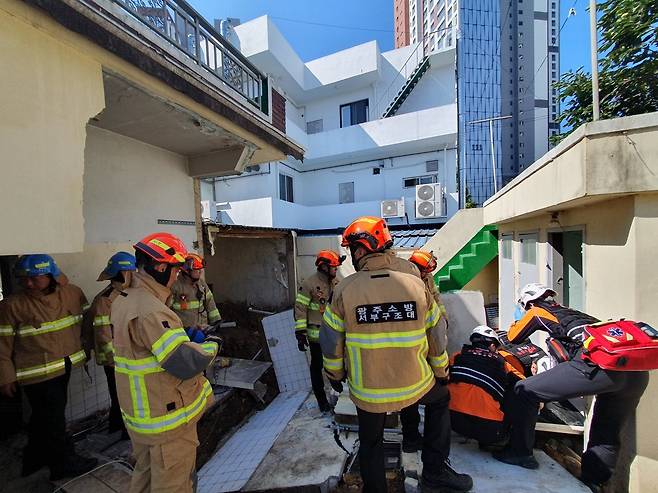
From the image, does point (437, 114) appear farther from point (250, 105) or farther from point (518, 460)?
point (518, 460)

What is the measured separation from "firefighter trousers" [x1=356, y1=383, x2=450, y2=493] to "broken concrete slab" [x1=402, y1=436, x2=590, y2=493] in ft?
1.00

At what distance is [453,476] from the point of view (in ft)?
7.97

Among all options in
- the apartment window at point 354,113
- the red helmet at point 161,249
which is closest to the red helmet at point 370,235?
the red helmet at point 161,249

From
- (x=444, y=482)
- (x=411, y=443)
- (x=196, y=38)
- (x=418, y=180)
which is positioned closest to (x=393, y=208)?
(x=418, y=180)

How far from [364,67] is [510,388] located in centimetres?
1275

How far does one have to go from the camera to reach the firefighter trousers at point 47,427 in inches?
104

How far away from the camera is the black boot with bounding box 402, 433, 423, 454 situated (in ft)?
9.37

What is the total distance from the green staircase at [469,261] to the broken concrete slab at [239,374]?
4.22 m

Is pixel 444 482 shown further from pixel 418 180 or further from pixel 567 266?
pixel 418 180

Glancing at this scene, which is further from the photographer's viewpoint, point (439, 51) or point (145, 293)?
point (439, 51)

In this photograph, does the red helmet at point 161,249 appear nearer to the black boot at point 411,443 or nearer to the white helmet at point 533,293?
the black boot at point 411,443

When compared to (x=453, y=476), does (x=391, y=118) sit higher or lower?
higher

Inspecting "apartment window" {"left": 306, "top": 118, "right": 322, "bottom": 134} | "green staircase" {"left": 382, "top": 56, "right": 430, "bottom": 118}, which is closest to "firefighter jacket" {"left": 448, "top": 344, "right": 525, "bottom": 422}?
"green staircase" {"left": 382, "top": 56, "right": 430, "bottom": 118}

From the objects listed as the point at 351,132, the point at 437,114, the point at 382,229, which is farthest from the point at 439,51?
the point at 382,229
